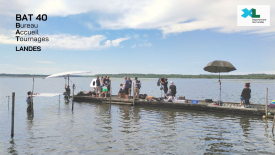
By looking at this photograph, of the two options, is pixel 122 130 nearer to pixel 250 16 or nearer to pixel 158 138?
pixel 158 138

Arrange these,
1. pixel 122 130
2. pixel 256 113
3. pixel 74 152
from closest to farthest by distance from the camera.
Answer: pixel 74 152 < pixel 122 130 < pixel 256 113

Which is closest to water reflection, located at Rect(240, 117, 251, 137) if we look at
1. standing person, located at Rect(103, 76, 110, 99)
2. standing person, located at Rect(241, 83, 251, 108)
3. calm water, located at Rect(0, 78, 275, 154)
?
calm water, located at Rect(0, 78, 275, 154)

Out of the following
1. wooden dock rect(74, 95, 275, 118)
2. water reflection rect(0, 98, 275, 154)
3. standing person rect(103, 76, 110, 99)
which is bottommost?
water reflection rect(0, 98, 275, 154)

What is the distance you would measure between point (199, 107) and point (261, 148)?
9911 mm

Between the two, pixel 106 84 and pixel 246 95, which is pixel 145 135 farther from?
pixel 106 84

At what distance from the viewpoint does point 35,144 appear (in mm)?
10484

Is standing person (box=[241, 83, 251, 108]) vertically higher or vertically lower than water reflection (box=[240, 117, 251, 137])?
higher

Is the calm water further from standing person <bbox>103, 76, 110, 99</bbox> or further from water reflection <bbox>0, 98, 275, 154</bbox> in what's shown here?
standing person <bbox>103, 76, 110, 99</bbox>

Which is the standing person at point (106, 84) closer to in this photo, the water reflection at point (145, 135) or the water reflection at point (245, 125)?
the water reflection at point (145, 135)

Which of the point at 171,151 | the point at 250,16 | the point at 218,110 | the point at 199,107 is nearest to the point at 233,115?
the point at 218,110

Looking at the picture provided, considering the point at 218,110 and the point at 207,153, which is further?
the point at 218,110

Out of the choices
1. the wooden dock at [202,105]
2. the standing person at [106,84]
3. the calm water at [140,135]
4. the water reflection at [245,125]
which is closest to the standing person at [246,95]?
the wooden dock at [202,105]

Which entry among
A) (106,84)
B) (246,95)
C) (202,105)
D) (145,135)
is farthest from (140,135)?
(106,84)

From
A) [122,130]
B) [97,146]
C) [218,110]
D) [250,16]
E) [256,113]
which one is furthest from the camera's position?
[250,16]
